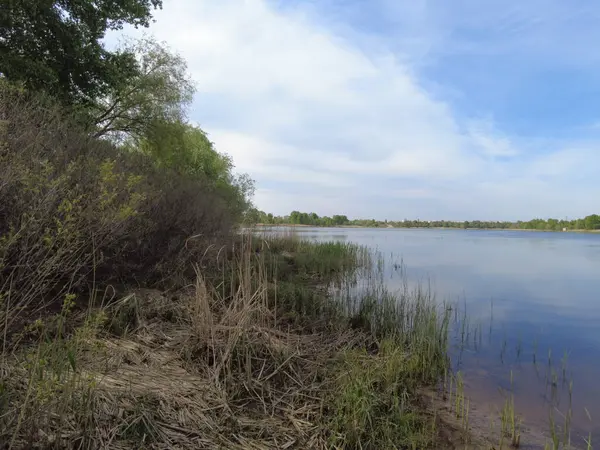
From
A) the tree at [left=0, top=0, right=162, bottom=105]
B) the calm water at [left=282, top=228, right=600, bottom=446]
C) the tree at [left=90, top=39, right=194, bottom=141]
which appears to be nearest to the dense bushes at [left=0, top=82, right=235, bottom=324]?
the tree at [left=0, top=0, right=162, bottom=105]

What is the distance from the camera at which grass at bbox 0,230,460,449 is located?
255cm

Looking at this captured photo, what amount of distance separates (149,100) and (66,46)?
7.62m

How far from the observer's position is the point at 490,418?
4.52 m

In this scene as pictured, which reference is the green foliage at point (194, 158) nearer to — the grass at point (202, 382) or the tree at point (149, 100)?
the tree at point (149, 100)

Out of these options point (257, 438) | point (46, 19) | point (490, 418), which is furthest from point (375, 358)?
point (46, 19)

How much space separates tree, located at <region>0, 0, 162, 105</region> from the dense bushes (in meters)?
4.11

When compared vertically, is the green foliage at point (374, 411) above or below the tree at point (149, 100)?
below

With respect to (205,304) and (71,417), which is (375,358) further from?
(71,417)

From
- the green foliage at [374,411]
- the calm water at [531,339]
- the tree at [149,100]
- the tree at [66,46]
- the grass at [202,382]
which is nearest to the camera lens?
the grass at [202,382]

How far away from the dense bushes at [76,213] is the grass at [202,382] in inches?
19.0

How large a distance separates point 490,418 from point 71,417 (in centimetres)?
446

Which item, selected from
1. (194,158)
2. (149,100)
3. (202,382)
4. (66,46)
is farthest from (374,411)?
(194,158)

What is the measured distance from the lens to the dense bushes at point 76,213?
3089 millimetres

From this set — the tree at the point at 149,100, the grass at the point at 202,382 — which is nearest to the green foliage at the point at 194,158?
the tree at the point at 149,100
